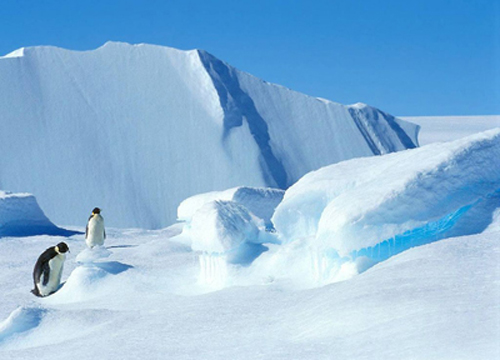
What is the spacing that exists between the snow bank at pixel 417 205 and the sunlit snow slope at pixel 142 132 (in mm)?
11454

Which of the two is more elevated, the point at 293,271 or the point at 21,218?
the point at 21,218

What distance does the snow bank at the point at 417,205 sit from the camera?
592 centimetres

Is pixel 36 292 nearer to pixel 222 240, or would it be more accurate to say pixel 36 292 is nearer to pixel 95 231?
pixel 95 231

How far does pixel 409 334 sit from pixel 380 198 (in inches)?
98.3

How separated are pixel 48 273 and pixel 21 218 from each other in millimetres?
5728

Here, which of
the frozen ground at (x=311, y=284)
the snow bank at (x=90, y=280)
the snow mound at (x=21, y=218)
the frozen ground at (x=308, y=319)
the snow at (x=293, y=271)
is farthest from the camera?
the snow mound at (x=21, y=218)

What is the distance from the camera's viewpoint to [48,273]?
816 cm

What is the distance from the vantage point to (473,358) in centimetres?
295

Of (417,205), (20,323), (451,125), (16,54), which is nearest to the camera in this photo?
(20,323)

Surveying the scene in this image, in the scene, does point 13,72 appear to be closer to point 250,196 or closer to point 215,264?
point 250,196

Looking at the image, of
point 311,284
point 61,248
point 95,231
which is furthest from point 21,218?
point 311,284

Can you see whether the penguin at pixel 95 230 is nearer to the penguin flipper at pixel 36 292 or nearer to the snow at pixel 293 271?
the snow at pixel 293 271

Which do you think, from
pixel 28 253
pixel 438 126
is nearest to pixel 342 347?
pixel 28 253

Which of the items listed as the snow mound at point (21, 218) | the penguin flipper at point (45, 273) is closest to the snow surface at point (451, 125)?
the snow mound at point (21, 218)
